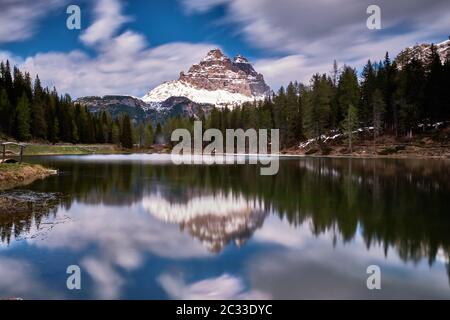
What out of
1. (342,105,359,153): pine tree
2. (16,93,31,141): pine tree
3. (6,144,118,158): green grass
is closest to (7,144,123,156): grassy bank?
(6,144,118,158): green grass

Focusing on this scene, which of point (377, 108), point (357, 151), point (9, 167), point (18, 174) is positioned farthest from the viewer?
point (377, 108)

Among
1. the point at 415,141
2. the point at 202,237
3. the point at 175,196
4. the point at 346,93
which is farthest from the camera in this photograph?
the point at 346,93

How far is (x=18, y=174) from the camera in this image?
43.8 meters

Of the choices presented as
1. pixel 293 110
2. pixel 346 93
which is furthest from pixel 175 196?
pixel 293 110

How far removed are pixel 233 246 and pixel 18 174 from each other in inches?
1431

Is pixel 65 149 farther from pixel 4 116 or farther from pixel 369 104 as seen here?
pixel 369 104

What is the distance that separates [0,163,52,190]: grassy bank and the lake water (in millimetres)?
12191

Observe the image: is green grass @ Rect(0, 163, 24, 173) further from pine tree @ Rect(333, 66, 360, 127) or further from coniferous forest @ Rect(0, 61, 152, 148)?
pine tree @ Rect(333, 66, 360, 127)

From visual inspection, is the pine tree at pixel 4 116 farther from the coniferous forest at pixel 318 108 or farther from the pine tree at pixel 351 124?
the pine tree at pixel 351 124

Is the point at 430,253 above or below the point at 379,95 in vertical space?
below

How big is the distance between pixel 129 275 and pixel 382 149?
92.2 metres

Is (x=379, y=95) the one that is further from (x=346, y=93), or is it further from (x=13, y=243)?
(x=13, y=243)

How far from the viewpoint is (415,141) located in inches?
3625

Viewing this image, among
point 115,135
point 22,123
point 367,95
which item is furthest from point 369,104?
point 115,135
